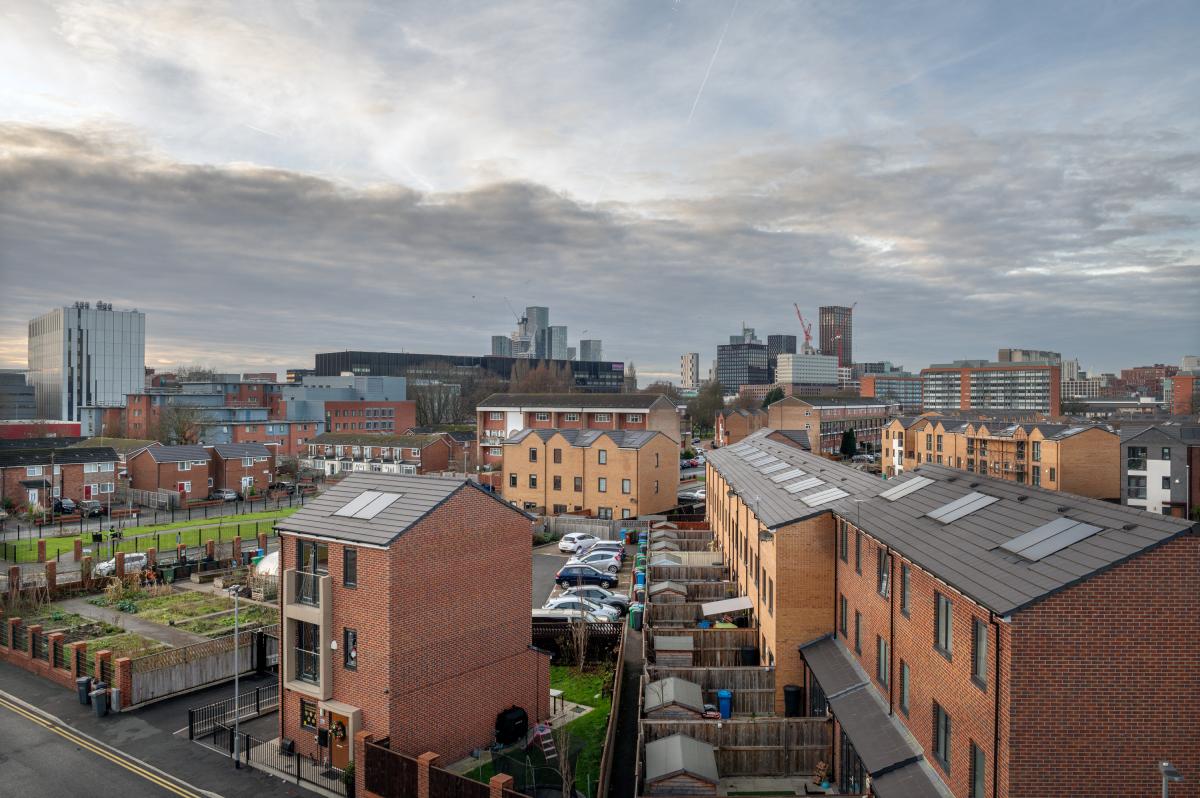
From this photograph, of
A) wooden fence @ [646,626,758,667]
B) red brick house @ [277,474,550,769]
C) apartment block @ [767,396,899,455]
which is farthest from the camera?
apartment block @ [767,396,899,455]

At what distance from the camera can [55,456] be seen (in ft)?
218

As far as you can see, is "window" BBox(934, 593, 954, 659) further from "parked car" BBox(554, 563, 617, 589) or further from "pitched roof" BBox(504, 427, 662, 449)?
"pitched roof" BBox(504, 427, 662, 449)

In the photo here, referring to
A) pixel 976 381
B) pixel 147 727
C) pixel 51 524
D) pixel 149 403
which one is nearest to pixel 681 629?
pixel 147 727

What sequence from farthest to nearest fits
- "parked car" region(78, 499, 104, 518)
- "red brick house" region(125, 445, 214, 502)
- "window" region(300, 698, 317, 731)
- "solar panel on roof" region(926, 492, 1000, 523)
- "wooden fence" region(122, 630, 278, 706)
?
1. "red brick house" region(125, 445, 214, 502)
2. "parked car" region(78, 499, 104, 518)
3. "wooden fence" region(122, 630, 278, 706)
4. "window" region(300, 698, 317, 731)
5. "solar panel on roof" region(926, 492, 1000, 523)

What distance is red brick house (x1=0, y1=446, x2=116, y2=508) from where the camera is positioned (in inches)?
2500

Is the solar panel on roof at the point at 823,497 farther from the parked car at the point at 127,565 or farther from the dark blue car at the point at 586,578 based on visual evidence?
the parked car at the point at 127,565

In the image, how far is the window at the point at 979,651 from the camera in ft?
44.8

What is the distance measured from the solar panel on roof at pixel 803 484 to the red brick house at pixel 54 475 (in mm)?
62492

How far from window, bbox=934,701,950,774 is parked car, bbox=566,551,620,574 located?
89.7ft

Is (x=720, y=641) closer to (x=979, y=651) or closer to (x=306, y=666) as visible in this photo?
(x=306, y=666)

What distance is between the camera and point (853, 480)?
27.8m

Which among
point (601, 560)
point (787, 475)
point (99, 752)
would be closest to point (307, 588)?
point (99, 752)

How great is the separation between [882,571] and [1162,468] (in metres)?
68.5

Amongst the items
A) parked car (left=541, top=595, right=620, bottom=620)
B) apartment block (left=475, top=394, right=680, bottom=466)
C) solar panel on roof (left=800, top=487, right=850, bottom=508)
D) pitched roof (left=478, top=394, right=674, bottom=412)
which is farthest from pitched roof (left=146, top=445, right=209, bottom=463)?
solar panel on roof (left=800, top=487, right=850, bottom=508)
